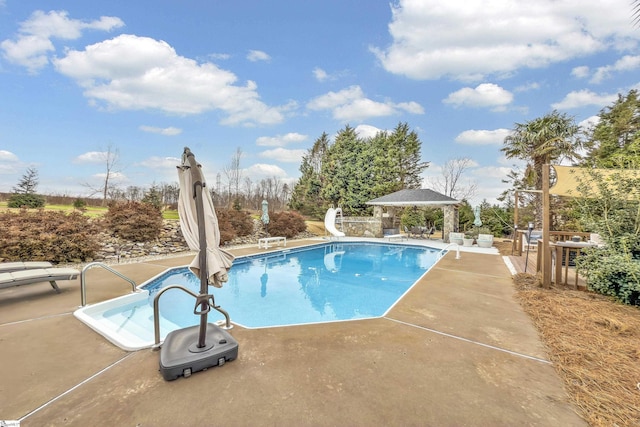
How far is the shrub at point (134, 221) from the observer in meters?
9.72

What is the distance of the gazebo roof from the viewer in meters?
14.8

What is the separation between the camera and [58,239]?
7.61 m

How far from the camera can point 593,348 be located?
10.0 feet

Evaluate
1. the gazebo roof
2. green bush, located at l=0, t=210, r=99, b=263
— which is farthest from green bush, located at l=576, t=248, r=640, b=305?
green bush, located at l=0, t=210, r=99, b=263

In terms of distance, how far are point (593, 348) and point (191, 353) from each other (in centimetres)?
453

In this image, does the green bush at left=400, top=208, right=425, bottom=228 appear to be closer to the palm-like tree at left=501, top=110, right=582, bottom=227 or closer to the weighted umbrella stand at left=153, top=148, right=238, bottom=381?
the palm-like tree at left=501, top=110, right=582, bottom=227

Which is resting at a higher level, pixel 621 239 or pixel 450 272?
pixel 621 239

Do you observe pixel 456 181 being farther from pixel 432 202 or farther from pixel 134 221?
pixel 134 221

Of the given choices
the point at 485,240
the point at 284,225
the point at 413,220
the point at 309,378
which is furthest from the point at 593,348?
the point at 413,220

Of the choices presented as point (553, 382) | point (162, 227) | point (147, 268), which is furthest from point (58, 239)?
point (553, 382)

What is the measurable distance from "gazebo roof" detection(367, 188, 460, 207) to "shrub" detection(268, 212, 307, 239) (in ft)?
17.5

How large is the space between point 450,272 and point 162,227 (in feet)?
36.6

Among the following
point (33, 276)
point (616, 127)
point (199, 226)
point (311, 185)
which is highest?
point (616, 127)

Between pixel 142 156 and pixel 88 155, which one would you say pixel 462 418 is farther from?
pixel 88 155
